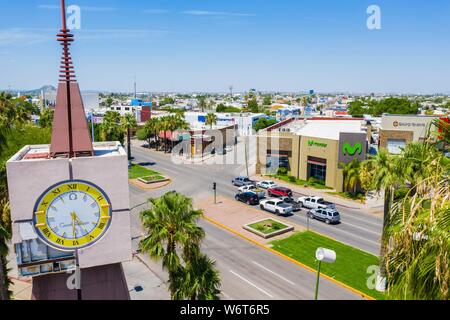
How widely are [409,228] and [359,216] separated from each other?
116 feet

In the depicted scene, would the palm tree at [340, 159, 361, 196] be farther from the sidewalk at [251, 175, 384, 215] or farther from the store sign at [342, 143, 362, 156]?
the sidewalk at [251, 175, 384, 215]

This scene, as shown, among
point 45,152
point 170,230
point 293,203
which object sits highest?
point 45,152

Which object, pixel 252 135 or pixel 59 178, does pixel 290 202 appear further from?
pixel 252 135

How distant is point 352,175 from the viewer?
44812mm

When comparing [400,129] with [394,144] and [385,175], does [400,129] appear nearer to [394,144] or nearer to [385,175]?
[394,144]

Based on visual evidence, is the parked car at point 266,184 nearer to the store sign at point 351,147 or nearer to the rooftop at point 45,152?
the store sign at point 351,147

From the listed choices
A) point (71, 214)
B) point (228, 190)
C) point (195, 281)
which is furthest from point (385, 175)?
point (228, 190)

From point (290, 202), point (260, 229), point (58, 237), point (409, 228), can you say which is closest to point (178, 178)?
point (290, 202)

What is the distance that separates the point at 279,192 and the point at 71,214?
3354 centimetres

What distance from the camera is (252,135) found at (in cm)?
9881

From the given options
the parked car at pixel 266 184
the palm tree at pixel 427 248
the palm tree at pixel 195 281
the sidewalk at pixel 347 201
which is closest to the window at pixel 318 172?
the sidewalk at pixel 347 201

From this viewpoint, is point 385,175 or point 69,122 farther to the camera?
point 385,175

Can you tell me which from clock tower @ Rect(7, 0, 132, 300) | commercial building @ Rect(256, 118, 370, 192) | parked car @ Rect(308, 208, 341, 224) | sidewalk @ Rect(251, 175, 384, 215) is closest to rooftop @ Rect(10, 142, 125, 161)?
clock tower @ Rect(7, 0, 132, 300)

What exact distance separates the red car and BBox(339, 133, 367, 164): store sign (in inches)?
358
